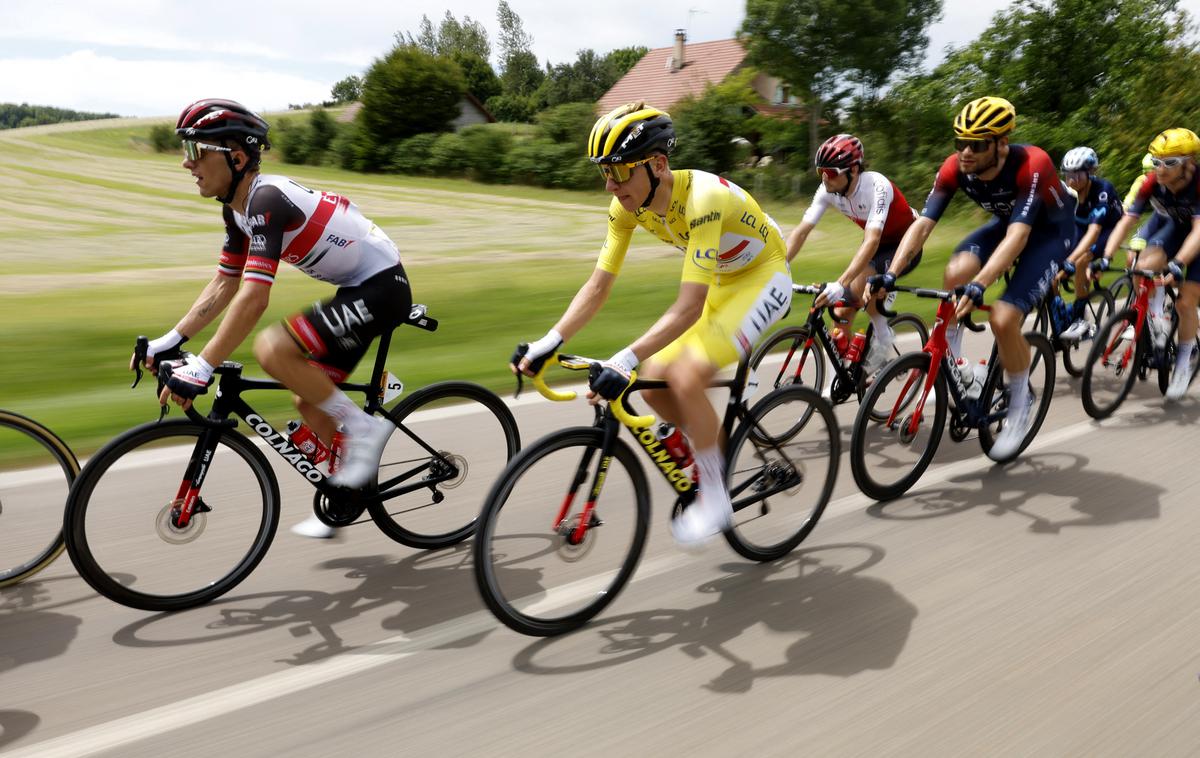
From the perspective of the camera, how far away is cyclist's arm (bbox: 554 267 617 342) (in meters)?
3.88

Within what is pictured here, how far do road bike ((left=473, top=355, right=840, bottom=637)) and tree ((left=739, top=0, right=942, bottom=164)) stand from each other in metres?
36.0

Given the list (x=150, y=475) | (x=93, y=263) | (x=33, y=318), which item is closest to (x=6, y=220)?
(x=93, y=263)

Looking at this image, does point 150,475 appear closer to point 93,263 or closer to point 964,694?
point 964,694

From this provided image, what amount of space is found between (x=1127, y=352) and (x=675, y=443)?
4.84 m

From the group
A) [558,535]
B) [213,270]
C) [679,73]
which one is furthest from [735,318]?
[679,73]

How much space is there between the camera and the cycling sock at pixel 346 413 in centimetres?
397

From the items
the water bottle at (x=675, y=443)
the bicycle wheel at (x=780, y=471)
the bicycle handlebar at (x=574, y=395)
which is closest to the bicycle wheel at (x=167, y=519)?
the bicycle handlebar at (x=574, y=395)

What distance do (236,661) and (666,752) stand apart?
1.61 m

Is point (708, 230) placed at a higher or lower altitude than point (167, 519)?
higher

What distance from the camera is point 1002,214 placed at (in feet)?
19.4

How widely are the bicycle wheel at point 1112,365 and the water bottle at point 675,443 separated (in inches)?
155

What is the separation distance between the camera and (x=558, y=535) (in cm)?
383

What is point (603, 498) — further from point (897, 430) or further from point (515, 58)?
point (515, 58)

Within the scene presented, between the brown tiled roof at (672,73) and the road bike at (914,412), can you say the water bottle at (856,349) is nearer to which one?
the road bike at (914,412)
